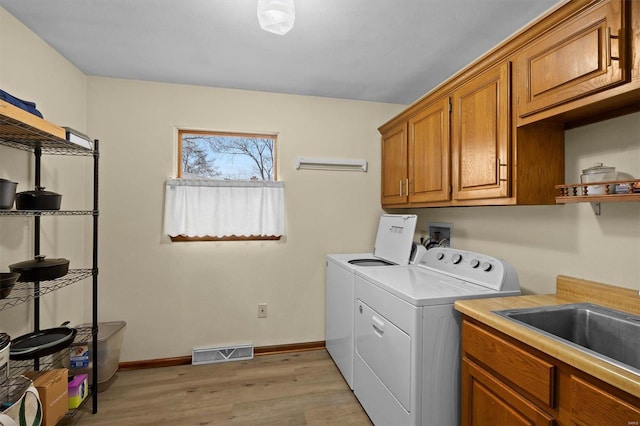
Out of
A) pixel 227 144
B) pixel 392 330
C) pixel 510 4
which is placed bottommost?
pixel 392 330

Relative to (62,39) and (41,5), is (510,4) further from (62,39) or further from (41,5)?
(62,39)

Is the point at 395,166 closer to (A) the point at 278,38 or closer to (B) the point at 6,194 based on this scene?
(A) the point at 278,38

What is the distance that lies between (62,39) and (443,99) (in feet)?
8.25

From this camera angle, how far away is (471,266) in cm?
176

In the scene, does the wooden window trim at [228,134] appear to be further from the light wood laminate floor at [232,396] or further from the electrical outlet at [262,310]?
the light wood laminate floor at [232,396]

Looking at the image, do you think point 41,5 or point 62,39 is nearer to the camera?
point 41,5

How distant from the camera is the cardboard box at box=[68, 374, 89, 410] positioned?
6.18ft

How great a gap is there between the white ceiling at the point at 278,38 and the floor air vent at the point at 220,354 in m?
2.31

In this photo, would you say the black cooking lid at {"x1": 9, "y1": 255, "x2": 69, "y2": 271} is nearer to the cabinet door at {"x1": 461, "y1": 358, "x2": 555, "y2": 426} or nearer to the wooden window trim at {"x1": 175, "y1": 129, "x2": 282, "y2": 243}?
the wooden window trim at {"x1": 175, "y1": 129, "x2": 282, "y2": 243}

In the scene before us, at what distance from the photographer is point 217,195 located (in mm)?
2602

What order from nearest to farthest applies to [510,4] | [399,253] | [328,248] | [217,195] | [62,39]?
[510,4], [62,39], [399,253], [217,195], [328,248]

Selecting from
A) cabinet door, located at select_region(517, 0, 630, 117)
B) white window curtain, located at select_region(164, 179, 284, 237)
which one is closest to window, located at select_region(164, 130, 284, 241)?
white window curtain, located at select_region(164, 179, 284, 237)

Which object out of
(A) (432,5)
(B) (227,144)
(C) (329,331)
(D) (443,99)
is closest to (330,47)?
(A) (432,5)

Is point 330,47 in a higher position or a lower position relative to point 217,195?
higher
